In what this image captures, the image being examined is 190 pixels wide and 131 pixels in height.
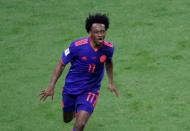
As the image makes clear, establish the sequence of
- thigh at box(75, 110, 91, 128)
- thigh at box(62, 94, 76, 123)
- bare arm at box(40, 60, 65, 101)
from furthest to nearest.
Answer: thigh at box(62, 94, 76, 123)
thigh at box(75, 110, 91, 128)
bare arm at box(40, 60, 65, 101)

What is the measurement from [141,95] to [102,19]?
257 centimetres

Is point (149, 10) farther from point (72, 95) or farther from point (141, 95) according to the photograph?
point (72, 95)

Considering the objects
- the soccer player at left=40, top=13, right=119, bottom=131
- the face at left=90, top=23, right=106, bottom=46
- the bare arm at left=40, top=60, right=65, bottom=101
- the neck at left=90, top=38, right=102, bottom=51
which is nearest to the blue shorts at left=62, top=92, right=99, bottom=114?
the soccer player at left=40, top=13, right=119, bottom=131

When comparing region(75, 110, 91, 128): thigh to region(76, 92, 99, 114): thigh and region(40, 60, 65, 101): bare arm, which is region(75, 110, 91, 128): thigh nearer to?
region(76, 92, 99, 114): thigh

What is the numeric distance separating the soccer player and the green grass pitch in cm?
107

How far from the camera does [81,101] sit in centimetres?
795

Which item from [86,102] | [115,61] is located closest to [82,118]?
[86,102]

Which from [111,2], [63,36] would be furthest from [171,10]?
[63,36]

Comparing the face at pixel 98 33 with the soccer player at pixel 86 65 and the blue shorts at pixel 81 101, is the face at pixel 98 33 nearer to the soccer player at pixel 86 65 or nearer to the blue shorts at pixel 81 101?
the soccer player at pixel 86 65

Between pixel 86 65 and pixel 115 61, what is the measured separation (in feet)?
11.6

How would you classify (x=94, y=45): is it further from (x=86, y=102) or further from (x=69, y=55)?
(x=86, y=102)

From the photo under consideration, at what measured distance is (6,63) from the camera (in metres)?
11.5

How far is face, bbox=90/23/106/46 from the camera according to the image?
7602 mm

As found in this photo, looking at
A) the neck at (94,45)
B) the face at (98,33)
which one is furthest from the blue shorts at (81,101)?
the face at (98,33)
